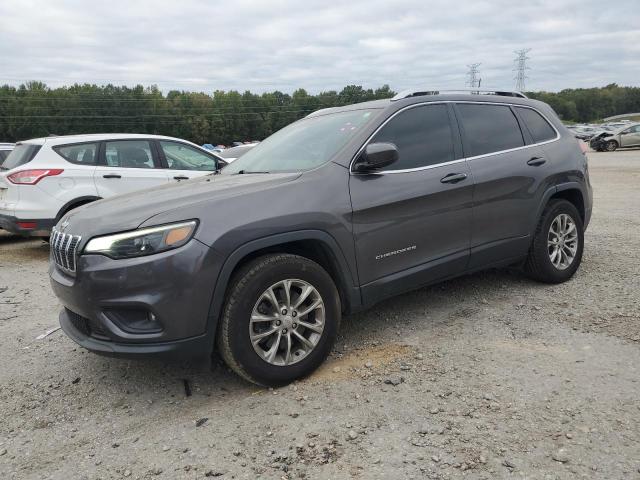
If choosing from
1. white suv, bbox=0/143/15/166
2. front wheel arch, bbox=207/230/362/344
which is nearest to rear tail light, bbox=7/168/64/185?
white suv, bbox=0/143/15/166

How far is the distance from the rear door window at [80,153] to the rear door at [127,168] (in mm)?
109

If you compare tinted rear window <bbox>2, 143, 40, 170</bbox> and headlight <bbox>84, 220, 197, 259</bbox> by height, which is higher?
tinted rear window <bbox>2, 143, 40, 170</bbox>

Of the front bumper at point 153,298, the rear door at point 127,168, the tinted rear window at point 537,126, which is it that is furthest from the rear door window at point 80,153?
the tinted rear window at point 537,126

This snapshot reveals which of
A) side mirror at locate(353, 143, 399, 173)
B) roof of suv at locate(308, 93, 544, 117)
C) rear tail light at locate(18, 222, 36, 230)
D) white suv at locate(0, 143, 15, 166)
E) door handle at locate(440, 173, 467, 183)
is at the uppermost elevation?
white suv at locate(0, 143, 15, 166)

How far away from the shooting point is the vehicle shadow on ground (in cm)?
332

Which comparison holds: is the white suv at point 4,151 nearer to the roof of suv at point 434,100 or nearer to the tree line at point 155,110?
the roof of suv at point 434,100

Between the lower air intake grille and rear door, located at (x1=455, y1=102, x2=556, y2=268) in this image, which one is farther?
rear door, located at (x1=455, y1=102, x2=556, y2=268)

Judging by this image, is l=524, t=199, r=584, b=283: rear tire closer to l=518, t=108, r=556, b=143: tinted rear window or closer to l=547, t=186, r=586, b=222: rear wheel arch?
l=547, t=186, r=586, b=222: rear wheel arch

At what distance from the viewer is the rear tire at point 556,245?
15.4 feet

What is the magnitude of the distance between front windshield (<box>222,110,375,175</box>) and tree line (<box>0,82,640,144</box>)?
218ft

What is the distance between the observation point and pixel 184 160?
326 inches

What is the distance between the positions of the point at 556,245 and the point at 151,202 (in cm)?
362

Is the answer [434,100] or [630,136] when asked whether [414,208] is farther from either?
[630,136]

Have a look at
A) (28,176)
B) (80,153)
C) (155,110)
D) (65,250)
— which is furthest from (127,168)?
(155,110)
